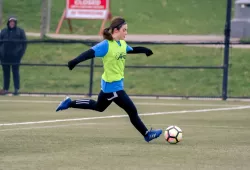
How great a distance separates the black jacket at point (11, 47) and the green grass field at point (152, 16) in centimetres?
1136

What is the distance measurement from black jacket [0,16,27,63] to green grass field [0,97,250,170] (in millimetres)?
2780

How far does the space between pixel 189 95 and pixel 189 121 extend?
7.26 meters

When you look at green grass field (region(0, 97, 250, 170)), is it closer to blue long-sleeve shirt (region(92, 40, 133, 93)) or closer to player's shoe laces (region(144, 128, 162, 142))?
player's shoe laces (region(144, 128, 162, 142))

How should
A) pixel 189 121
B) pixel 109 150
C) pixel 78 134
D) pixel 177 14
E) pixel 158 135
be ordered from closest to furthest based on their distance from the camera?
pixel 109 150, pixel 158 135, pixel 78 134, pixel 189 121, pixel 177 14

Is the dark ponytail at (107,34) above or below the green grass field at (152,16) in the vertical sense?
above

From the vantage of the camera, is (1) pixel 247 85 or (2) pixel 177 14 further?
(2) pixel 177 14

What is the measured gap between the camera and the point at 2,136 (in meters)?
12.7

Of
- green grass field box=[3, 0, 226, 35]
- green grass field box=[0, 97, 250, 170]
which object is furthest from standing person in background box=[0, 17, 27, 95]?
green grass field box=[3, 0, 226, 35]

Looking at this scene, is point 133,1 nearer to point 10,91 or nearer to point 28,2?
point 28,2

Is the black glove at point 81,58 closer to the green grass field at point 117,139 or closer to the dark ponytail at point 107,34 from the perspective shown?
the dark ponytail at point 107,34

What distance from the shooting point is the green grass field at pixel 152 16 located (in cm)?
3509

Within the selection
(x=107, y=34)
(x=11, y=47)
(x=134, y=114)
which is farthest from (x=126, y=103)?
(x=11, y=47)

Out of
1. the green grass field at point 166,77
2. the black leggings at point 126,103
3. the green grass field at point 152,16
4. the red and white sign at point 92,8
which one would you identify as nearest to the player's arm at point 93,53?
the black leggings at point 126,103

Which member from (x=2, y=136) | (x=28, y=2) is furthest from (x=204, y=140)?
(x=28, y=2)
